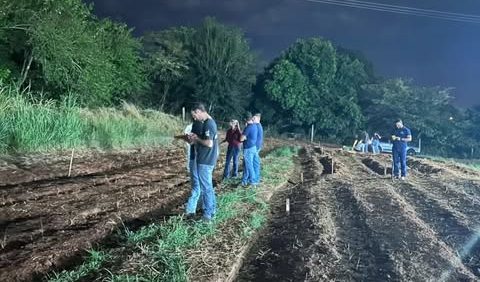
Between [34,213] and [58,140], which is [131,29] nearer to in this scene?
[58,140]

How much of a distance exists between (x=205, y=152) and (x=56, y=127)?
827 cm

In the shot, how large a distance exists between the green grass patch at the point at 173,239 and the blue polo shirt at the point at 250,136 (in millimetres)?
2986

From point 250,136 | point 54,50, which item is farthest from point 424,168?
point 54,50

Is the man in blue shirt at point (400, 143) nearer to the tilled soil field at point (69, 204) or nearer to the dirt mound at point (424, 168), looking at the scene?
the dirt mound at point (424, 168)

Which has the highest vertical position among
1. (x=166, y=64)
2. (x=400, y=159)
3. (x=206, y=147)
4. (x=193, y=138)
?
(x=166, y=64)

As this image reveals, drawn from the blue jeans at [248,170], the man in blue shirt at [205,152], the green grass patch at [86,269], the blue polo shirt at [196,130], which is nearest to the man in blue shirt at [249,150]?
the blue jeans at [248,170]

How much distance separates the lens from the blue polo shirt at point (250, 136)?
13898 millimetres

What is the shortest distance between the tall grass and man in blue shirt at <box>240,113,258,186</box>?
16.9 ft

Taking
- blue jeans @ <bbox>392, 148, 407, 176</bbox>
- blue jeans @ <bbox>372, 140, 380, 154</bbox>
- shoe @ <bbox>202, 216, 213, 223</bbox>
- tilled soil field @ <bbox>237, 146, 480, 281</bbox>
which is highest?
blue jeans @ <bbox>392, 148, 407, 176</bbox>

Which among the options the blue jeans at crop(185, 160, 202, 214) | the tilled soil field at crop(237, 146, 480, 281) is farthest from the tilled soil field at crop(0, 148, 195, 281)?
the tilled soil field at crop(237, 146, 480, 281)

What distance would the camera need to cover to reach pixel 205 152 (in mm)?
8305

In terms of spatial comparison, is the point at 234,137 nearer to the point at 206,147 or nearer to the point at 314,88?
the point at 206,147

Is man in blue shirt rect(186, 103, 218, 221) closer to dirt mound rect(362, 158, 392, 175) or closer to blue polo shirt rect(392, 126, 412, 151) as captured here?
blue polo shirt rect(392, 126, 412, 151)

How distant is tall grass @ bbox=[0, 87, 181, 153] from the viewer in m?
13.5
